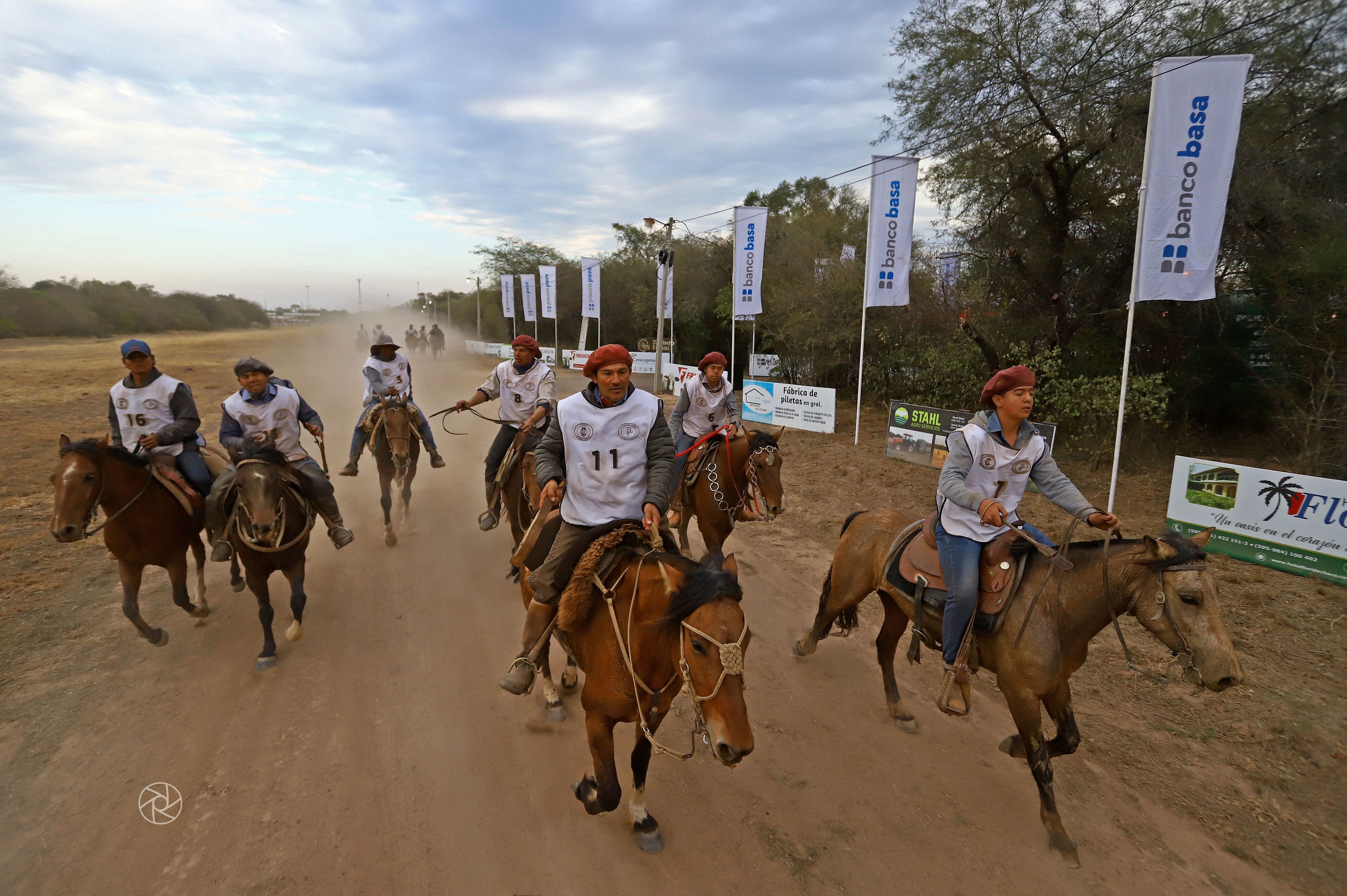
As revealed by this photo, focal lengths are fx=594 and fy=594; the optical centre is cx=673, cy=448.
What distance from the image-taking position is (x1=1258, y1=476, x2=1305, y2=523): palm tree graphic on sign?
23.0ft

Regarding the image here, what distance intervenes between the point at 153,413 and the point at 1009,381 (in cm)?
762

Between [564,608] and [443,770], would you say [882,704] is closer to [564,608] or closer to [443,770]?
[564,608]

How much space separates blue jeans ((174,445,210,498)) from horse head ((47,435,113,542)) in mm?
879

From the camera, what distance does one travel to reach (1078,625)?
11.9 ft

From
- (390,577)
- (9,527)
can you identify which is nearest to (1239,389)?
(390,577)

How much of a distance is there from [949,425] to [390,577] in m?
10.4

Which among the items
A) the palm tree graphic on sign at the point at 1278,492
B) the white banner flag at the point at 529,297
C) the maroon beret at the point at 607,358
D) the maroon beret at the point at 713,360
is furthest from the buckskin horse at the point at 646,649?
the white banner flag at the point at 529,297

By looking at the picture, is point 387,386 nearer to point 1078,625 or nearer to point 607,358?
point 607,358

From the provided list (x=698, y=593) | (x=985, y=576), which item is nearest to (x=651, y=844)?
(x=698, y=593)

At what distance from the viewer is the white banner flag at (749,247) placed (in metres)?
16.7

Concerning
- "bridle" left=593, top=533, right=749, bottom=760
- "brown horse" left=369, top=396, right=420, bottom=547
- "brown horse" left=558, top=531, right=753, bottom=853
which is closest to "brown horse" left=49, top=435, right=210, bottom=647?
"brown horse" left=369, top=396, right=420, bottom=547

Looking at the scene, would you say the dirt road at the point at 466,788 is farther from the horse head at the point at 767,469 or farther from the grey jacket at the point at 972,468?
the grey jacket at the point at 972,468

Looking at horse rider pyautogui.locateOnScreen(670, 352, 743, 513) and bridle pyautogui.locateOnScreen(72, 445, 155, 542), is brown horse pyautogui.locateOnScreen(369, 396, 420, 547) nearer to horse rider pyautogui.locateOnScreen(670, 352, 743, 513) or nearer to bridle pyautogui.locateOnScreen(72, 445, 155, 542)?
bridle pyautogui.locateOnScreen(72, 445, 155, 542)

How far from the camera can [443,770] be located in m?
4.16
